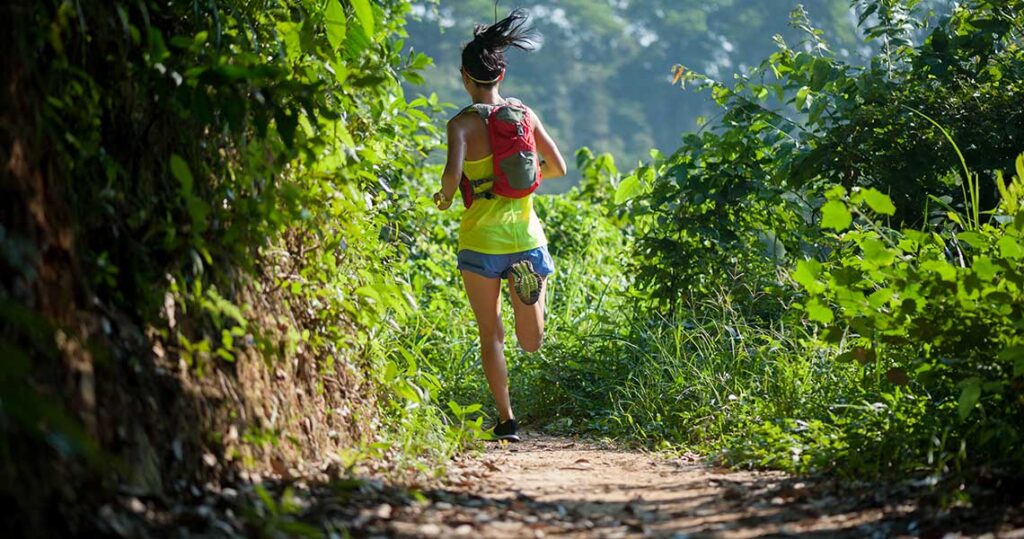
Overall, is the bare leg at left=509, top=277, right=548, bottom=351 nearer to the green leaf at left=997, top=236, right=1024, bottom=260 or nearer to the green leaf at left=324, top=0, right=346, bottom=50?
the green leaf at left=324, top=0, right=346, bottom=50

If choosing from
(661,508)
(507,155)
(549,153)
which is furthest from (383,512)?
(549,153)

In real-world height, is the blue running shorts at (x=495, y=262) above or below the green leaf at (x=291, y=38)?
below

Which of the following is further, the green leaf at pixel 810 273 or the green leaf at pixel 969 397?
the green leaf at pixel 810 273

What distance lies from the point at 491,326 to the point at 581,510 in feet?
6.24

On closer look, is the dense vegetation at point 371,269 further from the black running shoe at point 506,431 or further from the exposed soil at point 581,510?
the black running shoe at point 506,431

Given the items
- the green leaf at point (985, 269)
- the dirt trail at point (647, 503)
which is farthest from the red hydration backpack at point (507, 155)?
the green leaf at point (985, 269)

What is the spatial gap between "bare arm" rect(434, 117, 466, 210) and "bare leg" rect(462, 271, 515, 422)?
16.0 inches

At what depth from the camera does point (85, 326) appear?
2883 millimetres

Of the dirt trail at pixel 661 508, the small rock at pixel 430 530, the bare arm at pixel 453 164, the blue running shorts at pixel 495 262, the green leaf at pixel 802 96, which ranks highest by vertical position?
the green leaf at pixel 802 96

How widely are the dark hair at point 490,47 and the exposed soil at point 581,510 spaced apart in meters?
1.99

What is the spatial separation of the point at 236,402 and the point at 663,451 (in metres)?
2.58

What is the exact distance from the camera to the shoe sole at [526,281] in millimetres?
5480

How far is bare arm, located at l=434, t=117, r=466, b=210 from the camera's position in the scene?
17.3ft

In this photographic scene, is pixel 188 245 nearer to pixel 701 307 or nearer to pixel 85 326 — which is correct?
pixel 85 326
